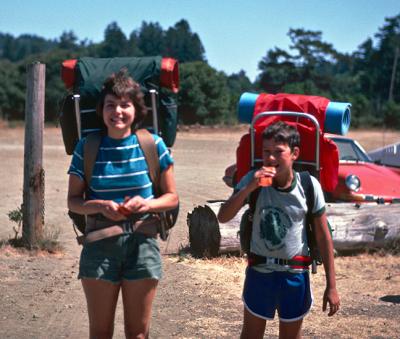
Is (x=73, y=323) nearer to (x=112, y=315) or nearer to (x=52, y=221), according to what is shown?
(x=112, y=315)

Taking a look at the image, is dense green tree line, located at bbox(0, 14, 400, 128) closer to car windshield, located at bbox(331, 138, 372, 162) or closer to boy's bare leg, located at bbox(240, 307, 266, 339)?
car windshield, located at bbox(331, 138, 372, 162)

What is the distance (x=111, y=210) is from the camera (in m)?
3.69

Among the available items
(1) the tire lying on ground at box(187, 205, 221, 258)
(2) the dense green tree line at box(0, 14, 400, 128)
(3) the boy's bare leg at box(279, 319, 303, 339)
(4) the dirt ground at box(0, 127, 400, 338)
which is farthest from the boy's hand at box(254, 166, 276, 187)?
(2) the dense green tree line at box(0, 14, 400, 128)

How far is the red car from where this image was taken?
32.6 ft

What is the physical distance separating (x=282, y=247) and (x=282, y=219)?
14cm

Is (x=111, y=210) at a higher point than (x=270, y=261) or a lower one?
higher

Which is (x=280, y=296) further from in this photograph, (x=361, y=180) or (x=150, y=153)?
(x=361, y=180)

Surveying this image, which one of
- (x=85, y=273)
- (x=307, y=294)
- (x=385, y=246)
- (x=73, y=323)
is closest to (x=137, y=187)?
(x=85, y=273)

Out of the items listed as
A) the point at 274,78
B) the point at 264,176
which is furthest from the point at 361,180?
the point at 274,78

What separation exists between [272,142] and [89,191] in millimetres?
961

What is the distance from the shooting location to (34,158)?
27.5ft

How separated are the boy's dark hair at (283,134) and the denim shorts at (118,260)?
841 mm

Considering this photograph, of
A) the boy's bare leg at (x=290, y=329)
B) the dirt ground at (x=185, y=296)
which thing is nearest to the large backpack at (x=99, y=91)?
the boy's bare leg at (x=290, y=329)

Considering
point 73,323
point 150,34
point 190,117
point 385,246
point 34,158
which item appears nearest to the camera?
point 73,323
